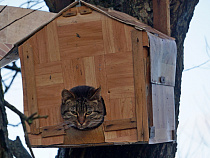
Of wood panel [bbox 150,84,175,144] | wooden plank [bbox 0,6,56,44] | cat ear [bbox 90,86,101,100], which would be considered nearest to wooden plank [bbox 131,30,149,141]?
wood panel [bbox 150,84,175,144]

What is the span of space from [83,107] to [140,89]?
439 millimetres

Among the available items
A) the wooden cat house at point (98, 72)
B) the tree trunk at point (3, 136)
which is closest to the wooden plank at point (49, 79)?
the wooden cat house at point (98, 72)

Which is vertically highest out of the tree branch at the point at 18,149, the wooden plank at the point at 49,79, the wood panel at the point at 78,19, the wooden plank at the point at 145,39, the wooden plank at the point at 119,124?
the wood panel at the point at 78,19

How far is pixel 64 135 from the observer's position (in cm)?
309

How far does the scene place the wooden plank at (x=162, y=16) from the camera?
3601 mm

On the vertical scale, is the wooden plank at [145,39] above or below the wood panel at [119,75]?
above

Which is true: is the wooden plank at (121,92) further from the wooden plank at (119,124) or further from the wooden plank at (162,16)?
the wooden plank at (162,16)

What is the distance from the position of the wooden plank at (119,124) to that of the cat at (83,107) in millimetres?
56

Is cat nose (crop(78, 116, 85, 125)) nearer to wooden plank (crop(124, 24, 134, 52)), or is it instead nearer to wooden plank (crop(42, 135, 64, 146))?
wooden plank (crop(42, 135, 64, 146))

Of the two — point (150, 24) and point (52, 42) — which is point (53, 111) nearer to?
point (52, 42)

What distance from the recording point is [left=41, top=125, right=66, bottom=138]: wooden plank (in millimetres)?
3096

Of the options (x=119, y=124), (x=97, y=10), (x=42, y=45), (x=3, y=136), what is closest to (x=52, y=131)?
(x=119, y=124)

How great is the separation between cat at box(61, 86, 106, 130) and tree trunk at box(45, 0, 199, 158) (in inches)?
27.5

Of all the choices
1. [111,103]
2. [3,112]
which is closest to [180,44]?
[111,103]
